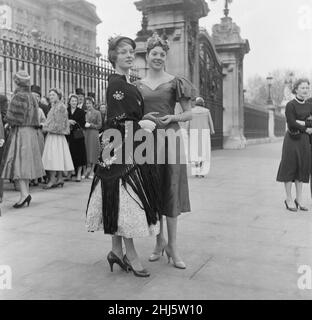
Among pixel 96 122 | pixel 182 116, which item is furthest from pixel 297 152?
pixel 96 122

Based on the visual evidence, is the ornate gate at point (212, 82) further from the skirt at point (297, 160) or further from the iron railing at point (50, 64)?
the skirt at point (297, 160)

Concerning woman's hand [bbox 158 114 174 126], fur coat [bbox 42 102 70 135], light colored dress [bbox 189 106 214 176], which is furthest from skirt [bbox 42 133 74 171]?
woman's hand [bbox 158 114 174 126]

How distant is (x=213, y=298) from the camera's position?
2914mm

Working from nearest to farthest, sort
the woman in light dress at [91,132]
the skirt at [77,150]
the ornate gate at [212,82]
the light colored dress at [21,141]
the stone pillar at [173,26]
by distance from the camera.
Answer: the light colored dress at [21,141]
the skirt at [77,150]
the woman in light dress at [91,132]
the stone pillar at [173,26]
the ornate gate at [212,82]

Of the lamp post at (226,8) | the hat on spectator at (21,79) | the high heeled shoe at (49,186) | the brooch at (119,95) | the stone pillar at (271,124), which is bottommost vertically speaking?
the high heeled shoe at (49,186)

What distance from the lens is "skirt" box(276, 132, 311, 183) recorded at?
6023 millimetres

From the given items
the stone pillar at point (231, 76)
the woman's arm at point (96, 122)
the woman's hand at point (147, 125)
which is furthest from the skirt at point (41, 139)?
the stone pillar at point (231, 76)

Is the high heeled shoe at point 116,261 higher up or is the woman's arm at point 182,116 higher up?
the woman's arm at point 182,116

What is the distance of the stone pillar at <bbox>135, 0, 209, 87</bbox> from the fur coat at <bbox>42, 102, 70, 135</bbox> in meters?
5.06

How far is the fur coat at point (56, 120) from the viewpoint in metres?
8.10

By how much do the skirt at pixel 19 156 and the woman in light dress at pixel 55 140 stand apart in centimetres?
182

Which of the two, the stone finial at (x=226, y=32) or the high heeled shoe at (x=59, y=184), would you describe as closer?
the high heeled shoe at (x=59, y=184)
